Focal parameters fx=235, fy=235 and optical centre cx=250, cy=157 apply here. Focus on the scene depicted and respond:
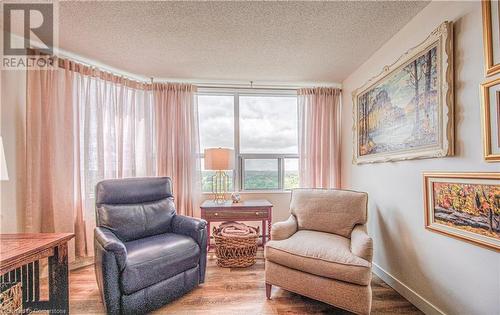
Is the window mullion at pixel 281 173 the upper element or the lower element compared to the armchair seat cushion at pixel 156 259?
upper

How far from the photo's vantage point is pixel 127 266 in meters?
1.70

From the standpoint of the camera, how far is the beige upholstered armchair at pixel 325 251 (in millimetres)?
1659

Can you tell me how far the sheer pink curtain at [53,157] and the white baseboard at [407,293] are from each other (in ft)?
10.2

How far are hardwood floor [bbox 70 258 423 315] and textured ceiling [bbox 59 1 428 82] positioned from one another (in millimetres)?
2322

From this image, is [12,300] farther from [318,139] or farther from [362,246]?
[318,139]

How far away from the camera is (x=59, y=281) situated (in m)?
1.65

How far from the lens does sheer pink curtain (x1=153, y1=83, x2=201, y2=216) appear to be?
3.13 metres

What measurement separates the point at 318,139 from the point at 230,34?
6.21 feet

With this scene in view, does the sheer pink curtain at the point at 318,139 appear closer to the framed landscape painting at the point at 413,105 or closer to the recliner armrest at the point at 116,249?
the framed landscape painting at the point at 413,105

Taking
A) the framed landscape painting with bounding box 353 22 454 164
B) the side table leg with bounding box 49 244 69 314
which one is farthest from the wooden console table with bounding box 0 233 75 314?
the framed landscape painting with bounding box 353 22 454 164

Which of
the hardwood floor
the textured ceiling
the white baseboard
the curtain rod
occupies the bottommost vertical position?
the hardwood floor

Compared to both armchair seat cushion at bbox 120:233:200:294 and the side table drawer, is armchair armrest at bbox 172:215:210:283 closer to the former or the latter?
armchair seat cushion at bbox 120:233:200:294

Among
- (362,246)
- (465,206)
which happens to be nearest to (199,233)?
(362,246)

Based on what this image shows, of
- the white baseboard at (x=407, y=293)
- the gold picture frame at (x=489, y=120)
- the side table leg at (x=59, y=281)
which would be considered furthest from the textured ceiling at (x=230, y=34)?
the white baseboard at (x=407, y=293)
